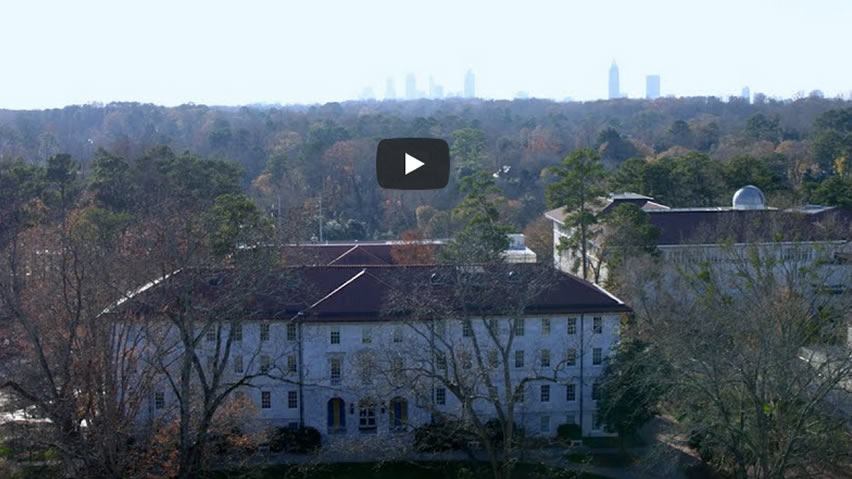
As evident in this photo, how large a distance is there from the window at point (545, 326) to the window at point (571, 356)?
2.30 feet

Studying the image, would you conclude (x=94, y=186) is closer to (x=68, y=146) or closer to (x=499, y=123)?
(x=68, y=146)

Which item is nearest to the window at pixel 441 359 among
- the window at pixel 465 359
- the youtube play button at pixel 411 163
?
the window at pixel 465 359

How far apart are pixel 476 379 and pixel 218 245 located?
24.0ft

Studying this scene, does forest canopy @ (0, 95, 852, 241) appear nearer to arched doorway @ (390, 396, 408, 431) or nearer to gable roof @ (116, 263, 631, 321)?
gable roof @ (116, 263, 631, 321)

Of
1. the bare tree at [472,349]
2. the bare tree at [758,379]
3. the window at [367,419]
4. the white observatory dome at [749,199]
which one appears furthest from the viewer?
the white observatory dome at [749,199]

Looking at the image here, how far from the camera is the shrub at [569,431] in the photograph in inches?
885

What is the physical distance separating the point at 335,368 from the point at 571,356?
6182 mm

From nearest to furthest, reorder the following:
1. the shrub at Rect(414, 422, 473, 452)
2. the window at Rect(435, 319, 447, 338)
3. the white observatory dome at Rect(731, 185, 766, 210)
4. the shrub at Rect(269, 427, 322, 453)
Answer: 1. the shrub at Rect(414, 422, 473, 452)
2. the window at Rect(435, 319, 447, 338)
3. the shrub at Rect(269, 427, 322, 453)
4. the white observatory dome at Rect(731, 185, 766, 210)

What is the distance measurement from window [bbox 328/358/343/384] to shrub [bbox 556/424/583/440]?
588 cm

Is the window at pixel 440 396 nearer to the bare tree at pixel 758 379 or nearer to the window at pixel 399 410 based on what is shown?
the window at pixel 399 410

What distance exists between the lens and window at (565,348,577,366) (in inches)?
903

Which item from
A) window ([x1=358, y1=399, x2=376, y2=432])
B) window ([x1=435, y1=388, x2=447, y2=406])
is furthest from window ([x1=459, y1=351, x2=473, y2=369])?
window ([x1=358, y1=399, x2=376, y2=432])

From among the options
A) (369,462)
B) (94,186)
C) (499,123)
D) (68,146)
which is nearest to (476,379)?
(369,462)

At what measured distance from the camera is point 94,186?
37.1 metres
